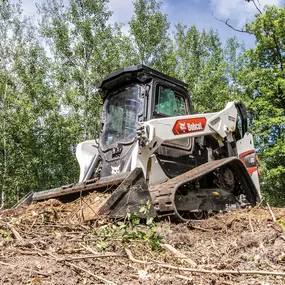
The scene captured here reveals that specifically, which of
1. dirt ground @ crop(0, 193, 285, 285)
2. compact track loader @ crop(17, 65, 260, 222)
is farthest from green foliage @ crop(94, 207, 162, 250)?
compact track loader @ crop(17, 65, 260, 222)

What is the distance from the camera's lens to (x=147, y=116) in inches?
215

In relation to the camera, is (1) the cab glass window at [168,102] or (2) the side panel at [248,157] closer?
(1) the cab glass window at [168,102]

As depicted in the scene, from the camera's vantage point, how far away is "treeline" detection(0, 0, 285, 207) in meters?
18.5

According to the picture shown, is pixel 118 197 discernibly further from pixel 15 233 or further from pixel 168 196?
pixel 15 233

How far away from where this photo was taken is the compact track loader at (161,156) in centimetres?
464

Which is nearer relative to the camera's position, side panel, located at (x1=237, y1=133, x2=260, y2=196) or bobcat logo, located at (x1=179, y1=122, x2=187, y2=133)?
bobcat logo, located at (x1=179, y1=122, x2=187, y2=133)

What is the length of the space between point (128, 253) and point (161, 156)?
2.58 m

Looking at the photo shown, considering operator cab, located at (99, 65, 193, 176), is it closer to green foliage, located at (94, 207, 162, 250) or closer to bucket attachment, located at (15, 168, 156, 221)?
bucket attachment, located at (15, 168, 156, 221)

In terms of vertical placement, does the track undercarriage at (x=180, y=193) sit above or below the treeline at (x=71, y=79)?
below

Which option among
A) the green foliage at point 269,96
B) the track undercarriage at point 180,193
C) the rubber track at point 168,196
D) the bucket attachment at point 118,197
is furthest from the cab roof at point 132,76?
the green foliage at point 269,96

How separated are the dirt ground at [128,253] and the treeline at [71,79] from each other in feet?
47.7

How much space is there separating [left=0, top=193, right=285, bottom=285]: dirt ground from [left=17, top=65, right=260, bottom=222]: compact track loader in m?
0.39

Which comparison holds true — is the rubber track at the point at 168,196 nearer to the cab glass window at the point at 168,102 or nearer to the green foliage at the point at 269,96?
the cab glass window at the point at 168,102

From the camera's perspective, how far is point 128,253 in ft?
9.77
